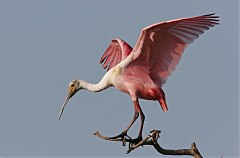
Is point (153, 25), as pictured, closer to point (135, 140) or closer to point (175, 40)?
point (175, 40)

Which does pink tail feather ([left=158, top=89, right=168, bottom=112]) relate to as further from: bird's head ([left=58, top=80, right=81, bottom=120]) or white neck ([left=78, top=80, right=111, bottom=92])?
bird's head ([left=58, top=80, right=81, bottom=120])

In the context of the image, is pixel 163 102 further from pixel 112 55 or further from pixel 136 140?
pixel 112 55

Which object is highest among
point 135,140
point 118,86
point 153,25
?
point 153,25

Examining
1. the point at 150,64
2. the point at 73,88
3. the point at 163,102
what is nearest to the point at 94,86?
the point at 73,88

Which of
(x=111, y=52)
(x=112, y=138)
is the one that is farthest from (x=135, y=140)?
(x=111, y=52)

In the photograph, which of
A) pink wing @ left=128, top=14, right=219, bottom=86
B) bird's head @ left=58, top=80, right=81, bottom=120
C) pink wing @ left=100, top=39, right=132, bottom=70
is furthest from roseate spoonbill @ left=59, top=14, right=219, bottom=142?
pink wing @ left=100, top=39, right=132, bottom=70

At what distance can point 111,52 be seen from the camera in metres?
16.7

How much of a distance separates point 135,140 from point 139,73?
120cm

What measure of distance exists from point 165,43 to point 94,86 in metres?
1.51

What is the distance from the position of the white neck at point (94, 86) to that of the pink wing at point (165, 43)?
608mm

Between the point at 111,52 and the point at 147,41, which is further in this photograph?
the point at 111,52

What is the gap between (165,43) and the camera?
46.5 feet

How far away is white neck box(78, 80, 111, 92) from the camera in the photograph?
14.6m

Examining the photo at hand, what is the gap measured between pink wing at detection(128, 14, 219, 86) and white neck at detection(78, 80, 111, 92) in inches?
23.9
